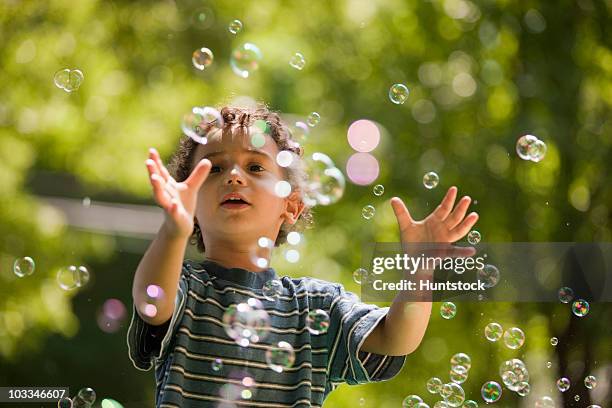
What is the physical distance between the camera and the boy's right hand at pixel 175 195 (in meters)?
1.37

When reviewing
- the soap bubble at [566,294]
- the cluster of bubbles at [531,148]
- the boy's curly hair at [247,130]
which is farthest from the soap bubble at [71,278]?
the soap bubble at [566,294]

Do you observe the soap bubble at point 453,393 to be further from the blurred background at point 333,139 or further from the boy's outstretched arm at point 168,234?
the blurred background at point 333,139

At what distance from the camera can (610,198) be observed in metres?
3.69

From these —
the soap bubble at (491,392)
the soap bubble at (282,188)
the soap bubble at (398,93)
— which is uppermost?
Answer: the soap bubble at (398,93)

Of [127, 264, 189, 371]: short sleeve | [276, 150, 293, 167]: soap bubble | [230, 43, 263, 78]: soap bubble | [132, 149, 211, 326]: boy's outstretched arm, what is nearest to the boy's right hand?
[132, 149, 211, 326]: boy's outstretched arm

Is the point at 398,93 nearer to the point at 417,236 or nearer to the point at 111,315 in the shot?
the point at 417,236

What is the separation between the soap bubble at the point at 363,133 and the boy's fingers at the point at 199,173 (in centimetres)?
243

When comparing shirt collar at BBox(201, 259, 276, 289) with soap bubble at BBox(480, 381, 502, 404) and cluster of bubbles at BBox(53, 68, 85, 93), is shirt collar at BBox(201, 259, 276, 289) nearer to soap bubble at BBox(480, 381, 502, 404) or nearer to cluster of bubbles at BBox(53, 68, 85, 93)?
soap bubble at BBox(480, 381, 502, 404)

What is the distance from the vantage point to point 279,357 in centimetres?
157

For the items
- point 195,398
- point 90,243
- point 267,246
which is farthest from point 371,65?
point 195,398

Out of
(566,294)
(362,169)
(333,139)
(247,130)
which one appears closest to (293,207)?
(247,130)

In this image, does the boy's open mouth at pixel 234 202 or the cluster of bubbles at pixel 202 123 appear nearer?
the boy's open mouth at pixel 234 202

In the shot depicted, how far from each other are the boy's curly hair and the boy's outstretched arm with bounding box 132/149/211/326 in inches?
13.6

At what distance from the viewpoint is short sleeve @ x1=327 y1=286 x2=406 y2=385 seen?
165 cm
